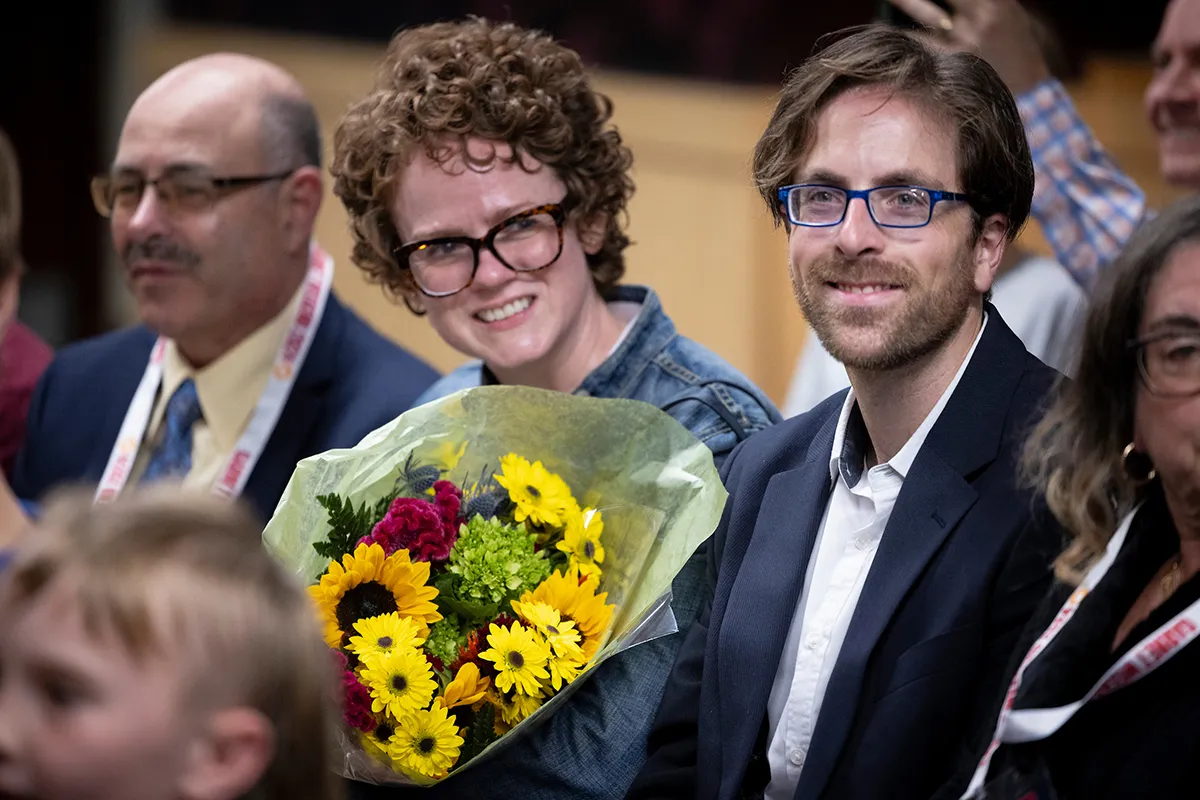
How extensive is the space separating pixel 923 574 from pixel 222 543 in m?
0.91

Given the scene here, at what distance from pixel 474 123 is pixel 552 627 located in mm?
1036

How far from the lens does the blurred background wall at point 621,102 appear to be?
5938 mm

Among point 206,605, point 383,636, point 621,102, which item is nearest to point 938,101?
point 383,636

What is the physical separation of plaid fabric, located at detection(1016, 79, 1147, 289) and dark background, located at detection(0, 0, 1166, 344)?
2351 millimetres

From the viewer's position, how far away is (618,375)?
2.78 metres

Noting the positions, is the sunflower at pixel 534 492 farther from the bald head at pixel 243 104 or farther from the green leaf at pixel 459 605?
the bald head at pixel 243 104

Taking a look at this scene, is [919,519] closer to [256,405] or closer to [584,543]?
[584,543]

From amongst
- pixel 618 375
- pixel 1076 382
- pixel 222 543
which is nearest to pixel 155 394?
pixel 618 375

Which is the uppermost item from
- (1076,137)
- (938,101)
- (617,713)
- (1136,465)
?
(938,101)

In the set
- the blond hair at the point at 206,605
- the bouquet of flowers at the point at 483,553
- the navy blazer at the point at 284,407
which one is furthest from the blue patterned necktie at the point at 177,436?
the blond hair at the point at 206,605

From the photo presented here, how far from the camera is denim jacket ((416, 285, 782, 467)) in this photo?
2.62 metres

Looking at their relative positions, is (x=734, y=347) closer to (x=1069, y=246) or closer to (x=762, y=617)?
(x=1069, y=246)

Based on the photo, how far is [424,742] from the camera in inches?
81.1

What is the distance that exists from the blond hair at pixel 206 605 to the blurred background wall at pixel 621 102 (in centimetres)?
429
